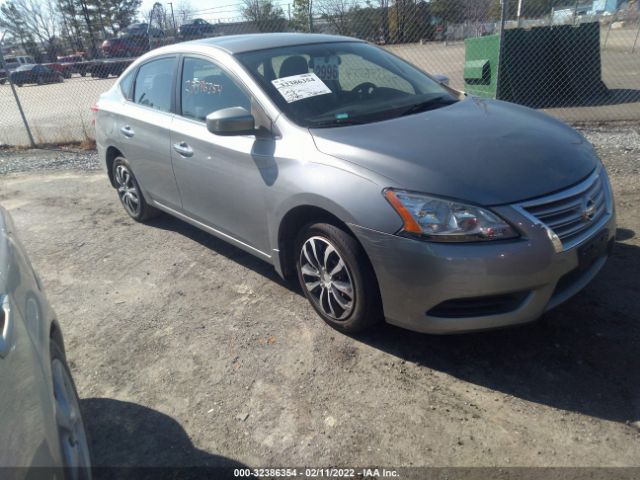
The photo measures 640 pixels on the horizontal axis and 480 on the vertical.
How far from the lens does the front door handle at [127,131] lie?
15.1ft

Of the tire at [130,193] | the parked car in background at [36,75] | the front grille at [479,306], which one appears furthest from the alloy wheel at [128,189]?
the parked car in background at [36,75]

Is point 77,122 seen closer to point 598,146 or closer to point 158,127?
point 158,127

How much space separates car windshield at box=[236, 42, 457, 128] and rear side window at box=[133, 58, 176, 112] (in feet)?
2.98

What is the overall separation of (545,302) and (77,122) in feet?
40.1

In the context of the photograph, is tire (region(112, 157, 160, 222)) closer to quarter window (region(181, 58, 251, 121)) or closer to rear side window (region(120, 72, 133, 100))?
rear side window (region(120, 72, 133, 100))

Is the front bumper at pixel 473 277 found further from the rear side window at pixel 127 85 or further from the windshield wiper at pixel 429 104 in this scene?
the rear side window at pixel 127 85

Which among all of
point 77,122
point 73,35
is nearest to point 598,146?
point 77,122

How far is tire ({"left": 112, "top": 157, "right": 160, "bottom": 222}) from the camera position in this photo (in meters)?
4.99

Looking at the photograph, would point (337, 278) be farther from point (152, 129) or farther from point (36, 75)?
point (36, 75)

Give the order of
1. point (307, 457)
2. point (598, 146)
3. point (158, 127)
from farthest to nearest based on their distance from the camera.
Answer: point (598, 146), point (158, 127), point (307, 457)

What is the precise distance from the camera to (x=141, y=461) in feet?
7.78

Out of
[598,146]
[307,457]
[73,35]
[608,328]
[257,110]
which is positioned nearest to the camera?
[307,457]

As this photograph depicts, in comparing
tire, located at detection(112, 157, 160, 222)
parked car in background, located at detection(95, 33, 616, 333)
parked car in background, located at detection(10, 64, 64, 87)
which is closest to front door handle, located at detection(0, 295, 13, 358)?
parked car in background, located at detection(95, 33, 616, 333)

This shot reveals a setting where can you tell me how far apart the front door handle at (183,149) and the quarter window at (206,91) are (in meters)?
0.22
